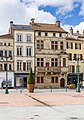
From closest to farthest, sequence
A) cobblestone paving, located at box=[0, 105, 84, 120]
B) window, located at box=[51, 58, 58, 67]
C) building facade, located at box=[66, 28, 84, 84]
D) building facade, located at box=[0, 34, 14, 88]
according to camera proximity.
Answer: cobblestone paving, located at box=[0, 105, 84, 120]
building facade, located at box=[0, 34, 14, 88]
window, located at box=[51, 58, 58, 67]
building facade, located at box=[66, 28, 84, 84]

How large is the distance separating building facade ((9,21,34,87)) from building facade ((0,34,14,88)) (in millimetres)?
789

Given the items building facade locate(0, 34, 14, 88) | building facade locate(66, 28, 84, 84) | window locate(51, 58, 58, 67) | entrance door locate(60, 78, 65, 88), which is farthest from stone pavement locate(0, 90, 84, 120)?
building facade locate(66, 28, 84, 84)

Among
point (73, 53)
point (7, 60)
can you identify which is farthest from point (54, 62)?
point (7, 60)

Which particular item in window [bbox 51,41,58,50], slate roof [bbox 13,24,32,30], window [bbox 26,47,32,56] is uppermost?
slate roof [bbox 13,24,32,30]

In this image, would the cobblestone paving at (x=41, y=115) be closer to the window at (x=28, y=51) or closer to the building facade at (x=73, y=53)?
the window at (x=28, y=51)

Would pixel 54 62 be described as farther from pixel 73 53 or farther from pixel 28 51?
pixel 28 51

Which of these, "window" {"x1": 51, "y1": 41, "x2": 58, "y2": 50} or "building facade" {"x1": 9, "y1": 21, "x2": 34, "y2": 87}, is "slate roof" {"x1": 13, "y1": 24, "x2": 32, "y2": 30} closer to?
"building facade" {"x1": 9, "y1": 21, "x2": 34, "y2": 87}

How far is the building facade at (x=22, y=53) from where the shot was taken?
216ft

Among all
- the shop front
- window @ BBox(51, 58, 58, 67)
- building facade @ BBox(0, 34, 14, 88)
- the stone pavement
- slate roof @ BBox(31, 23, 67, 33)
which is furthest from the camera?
window @ BBox(51, 58, 58, 67)

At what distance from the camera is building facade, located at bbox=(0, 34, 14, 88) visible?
64562 mm

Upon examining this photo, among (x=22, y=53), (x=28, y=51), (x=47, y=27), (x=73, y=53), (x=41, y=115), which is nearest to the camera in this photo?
(x=41, y=115)

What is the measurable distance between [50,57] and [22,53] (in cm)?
592

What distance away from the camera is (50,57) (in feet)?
223

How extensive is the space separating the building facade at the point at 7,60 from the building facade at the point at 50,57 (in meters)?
5.04
